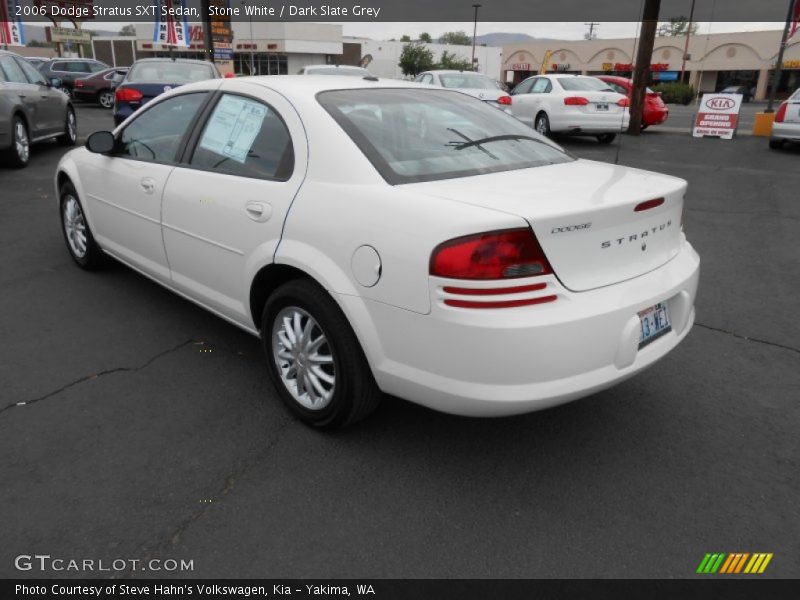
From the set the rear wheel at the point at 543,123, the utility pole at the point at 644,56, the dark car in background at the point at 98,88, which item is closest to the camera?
the rear wheel at the point at 543,123

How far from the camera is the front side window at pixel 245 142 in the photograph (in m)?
3.10

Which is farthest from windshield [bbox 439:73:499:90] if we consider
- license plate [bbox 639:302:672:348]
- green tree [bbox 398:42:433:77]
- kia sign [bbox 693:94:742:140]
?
green tree [bbox 398:42:433:77]

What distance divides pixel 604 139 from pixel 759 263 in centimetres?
1026

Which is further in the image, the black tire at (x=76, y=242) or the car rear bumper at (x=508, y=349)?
the black tire at (x=76, y=242)

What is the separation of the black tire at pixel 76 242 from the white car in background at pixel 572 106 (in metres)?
10.7

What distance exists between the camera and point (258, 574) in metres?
2.24

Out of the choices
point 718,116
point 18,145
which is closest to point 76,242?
point 18,145

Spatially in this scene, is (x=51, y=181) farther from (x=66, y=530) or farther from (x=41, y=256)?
(x=66, y=530)

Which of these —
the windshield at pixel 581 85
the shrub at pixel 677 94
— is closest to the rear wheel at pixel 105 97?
the windshield at pixel 581 85

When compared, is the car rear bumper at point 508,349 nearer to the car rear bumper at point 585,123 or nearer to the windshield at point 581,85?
the car rear bumper at point 585,123

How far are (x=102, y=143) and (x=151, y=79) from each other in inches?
336

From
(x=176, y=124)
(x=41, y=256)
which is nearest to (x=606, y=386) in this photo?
(x=176, y=124)

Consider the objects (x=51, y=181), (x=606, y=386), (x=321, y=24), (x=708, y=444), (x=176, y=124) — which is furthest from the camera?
(x=321, y=24)
